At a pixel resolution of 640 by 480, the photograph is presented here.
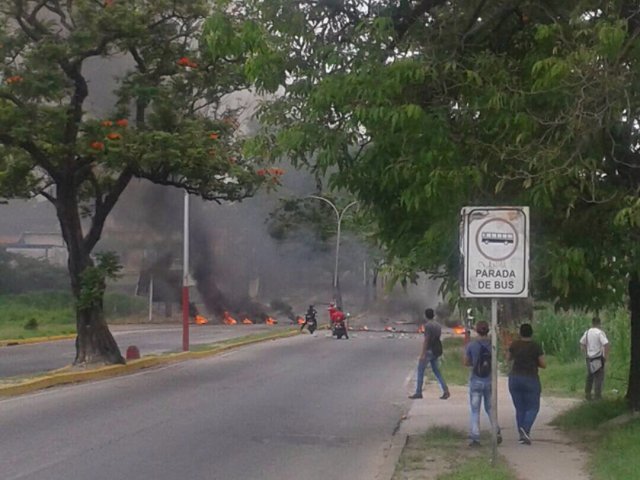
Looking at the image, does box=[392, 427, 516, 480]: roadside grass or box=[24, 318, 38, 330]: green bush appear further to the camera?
box=[24, 318, 38, 330]: green bush

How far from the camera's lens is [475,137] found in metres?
12.2

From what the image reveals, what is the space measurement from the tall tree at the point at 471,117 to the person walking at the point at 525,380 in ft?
2.43

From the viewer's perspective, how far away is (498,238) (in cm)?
1087

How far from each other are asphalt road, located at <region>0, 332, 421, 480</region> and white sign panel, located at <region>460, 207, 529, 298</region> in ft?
8.39

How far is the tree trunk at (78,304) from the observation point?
24969 mm

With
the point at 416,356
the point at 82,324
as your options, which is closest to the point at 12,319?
the point at 416,356

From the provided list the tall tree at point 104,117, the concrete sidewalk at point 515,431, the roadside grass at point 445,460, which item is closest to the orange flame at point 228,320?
the tall tree at point 104,117

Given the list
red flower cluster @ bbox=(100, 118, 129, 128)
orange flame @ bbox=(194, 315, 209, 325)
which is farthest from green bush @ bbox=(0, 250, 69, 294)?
red flower cluster @ bbox=(100, 118, 129, 128)

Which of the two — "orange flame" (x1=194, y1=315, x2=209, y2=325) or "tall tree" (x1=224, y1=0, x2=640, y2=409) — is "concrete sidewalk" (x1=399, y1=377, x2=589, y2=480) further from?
"orange flame" (x1=194, y1=315, x2=209, y2=325)

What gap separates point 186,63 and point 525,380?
12.5m

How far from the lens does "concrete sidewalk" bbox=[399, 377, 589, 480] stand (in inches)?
469

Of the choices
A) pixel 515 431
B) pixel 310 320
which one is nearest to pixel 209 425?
→ pixel 515 431

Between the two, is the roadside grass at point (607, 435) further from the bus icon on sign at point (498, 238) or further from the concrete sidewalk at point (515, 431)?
the bus icon on sign at point (498, 238)

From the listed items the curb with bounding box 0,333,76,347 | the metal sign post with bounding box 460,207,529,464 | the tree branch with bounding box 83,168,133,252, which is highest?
the tree branch with bounding box 83,168,133,252
